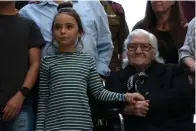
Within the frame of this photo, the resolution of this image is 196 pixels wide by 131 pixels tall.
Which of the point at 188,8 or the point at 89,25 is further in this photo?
the point at 188,8

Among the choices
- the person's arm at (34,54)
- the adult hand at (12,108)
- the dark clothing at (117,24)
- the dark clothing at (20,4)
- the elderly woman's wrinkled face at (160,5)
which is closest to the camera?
the adult hand at (12,108)

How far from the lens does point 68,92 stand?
2537 mm

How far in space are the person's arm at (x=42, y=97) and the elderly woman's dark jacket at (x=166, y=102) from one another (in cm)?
45

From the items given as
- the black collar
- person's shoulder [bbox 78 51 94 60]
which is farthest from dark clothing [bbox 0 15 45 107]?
the black collar

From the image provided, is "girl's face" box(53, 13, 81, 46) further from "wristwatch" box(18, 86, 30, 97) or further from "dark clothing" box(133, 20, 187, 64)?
"dark clothing" box(133, 20, 187, 64)

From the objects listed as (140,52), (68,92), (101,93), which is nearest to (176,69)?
(140,52)

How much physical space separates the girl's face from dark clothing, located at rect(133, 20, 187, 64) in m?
0.75

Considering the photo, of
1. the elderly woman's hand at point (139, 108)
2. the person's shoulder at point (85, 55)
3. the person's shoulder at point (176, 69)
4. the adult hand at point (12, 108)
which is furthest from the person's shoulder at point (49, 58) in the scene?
the person's shoulder at point (176, 69)

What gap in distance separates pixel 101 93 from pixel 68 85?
0.24m

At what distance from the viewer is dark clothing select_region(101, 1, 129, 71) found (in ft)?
11.3

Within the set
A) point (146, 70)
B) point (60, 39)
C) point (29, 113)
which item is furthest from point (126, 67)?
point (29, 113)

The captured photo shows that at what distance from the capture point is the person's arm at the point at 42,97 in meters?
2.57

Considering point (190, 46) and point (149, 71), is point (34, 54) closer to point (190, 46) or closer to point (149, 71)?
point (149, 71)

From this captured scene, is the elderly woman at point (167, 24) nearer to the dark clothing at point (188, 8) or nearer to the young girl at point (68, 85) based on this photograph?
the dark clothing at point (188, 8)
